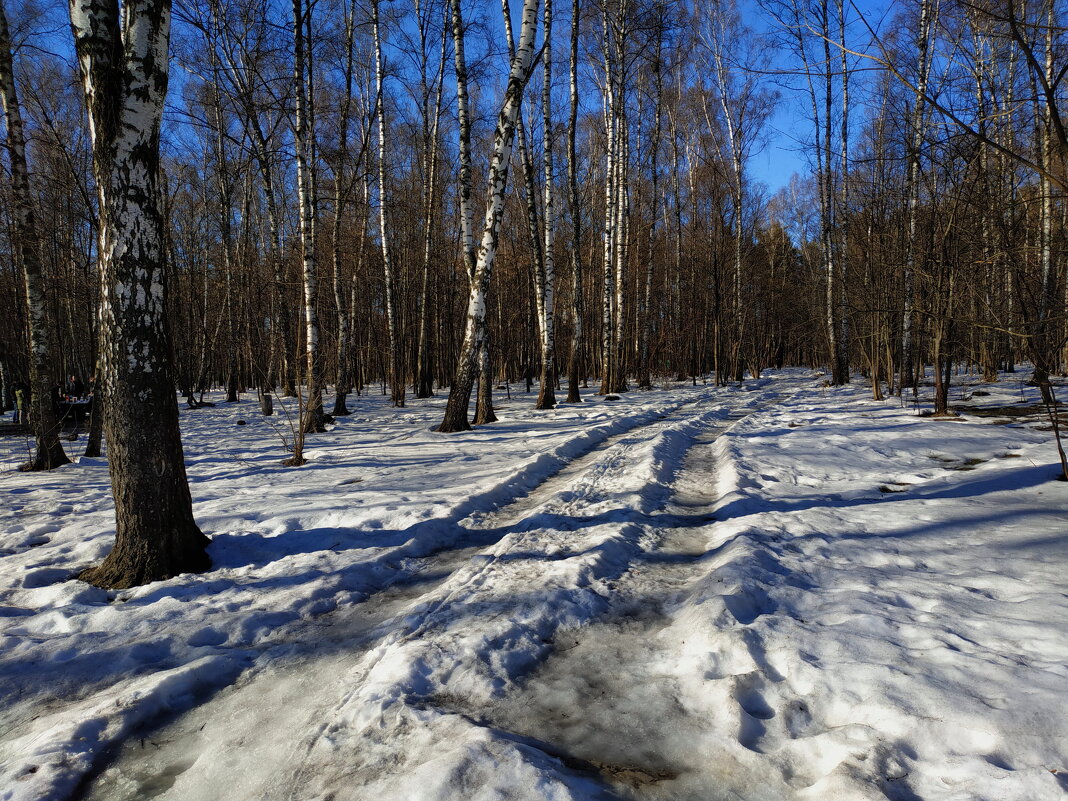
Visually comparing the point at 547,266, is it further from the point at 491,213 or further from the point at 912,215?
the point at 912,215

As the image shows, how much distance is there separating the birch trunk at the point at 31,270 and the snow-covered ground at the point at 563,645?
9.55 feet

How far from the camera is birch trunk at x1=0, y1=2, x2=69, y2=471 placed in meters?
7.95

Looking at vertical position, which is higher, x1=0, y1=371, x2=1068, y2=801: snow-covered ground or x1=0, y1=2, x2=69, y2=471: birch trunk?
x1=0, y1=2, x2=69, y2=471: birch trunk

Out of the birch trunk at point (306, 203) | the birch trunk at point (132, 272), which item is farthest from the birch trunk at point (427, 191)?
the birch trunk at point (132, 272)

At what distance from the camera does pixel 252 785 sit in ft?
6.80

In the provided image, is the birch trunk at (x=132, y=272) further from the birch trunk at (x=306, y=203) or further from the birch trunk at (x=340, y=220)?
the birch trunk at (x=340, y=220)

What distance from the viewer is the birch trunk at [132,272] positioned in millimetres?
3822

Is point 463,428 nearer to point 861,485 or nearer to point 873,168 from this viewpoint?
point 861,485

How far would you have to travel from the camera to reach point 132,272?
Result: 391cm

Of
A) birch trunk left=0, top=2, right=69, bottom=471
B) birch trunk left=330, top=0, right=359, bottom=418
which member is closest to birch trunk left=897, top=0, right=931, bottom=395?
birch trunk left=330, top=0, right=359, bottom=418

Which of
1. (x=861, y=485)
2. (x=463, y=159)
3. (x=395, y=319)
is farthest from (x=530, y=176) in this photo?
(x=861, y=485)

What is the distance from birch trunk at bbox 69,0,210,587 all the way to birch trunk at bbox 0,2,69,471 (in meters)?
5.85

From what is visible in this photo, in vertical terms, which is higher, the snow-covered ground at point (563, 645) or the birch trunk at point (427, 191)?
the birch trunk at point (427, 191)

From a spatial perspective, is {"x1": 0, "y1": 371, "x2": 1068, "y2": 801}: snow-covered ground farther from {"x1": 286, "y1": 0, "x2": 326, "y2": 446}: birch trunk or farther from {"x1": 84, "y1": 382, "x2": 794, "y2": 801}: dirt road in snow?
{"x1": 286, "y1": 0, "x2": 326, "y2": 446}: birch trunk
